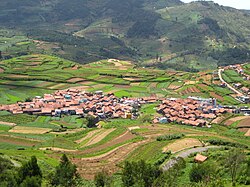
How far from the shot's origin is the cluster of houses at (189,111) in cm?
7206

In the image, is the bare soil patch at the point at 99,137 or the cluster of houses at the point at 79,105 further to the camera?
the cluster of houses at the point at 79,105

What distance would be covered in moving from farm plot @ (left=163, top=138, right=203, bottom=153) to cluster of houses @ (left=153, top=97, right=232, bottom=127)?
15882 mm

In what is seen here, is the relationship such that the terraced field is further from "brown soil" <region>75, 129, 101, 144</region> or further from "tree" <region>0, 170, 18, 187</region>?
"tree" <region>0, 170, 18, 187</region>

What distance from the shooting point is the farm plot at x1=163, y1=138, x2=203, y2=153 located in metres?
49.5

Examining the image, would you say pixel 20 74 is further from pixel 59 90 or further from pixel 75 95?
pixel 75 95

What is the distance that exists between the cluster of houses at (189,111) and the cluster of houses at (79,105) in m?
6.52

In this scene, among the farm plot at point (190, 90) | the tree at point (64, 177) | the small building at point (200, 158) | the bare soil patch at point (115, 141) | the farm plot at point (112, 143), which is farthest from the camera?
the farm plot at point (190, 90)

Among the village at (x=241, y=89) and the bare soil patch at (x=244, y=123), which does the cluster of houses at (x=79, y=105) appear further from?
the village at (x=241, y=89)

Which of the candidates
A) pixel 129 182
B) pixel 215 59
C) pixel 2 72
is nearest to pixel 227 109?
pixel 129 182

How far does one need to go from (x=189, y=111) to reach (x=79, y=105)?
2410 centimetres

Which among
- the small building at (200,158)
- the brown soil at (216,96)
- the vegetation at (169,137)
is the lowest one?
the vegetation at (169,137)

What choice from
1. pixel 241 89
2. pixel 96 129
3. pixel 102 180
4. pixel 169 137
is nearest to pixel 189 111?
pixel 96 129

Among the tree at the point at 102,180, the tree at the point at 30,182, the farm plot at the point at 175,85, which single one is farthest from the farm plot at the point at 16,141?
the farm plot at the point at 175,85

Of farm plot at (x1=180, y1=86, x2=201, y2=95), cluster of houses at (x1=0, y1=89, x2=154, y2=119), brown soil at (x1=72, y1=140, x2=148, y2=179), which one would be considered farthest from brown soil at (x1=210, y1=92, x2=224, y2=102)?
brown soil at (x1=72, y1=140, x2=148, y2=179)
